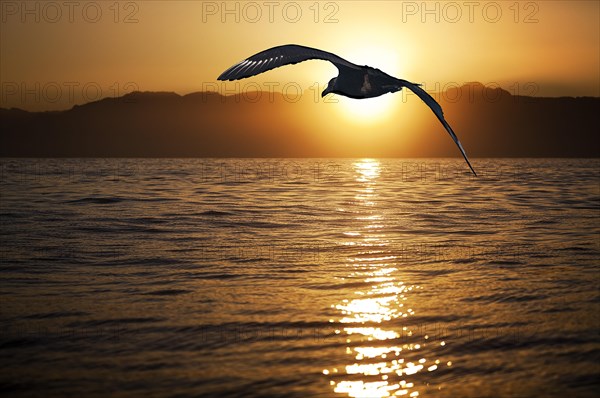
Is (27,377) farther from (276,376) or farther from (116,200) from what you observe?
(116,200)

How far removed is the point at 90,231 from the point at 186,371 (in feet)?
49.2

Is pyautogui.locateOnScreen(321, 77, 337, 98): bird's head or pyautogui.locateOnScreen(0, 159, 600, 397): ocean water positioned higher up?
pyautogui.locateOnScreen(321, 77, 337, 98): bird's head

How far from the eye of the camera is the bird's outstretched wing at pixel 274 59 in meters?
10.4

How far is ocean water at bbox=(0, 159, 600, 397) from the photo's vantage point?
8750mm

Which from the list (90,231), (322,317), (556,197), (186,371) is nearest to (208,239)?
(90,231)

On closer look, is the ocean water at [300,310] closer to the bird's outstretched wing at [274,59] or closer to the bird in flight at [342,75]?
the bird in flight at [342,75]

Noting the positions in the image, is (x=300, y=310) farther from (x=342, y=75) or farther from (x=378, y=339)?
(x=342, y=75)

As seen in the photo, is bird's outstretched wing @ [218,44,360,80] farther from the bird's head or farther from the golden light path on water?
the golden light path on water

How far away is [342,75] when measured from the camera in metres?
12.0

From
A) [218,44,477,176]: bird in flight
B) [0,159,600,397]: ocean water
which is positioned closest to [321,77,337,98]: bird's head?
[218,44,477,176]: bird in flight

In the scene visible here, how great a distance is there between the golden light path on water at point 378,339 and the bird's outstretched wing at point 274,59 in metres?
3.60

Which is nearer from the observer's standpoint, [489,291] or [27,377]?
[27,377]

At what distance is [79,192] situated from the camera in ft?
139

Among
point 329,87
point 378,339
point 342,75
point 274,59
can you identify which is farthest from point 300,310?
point 274,59
